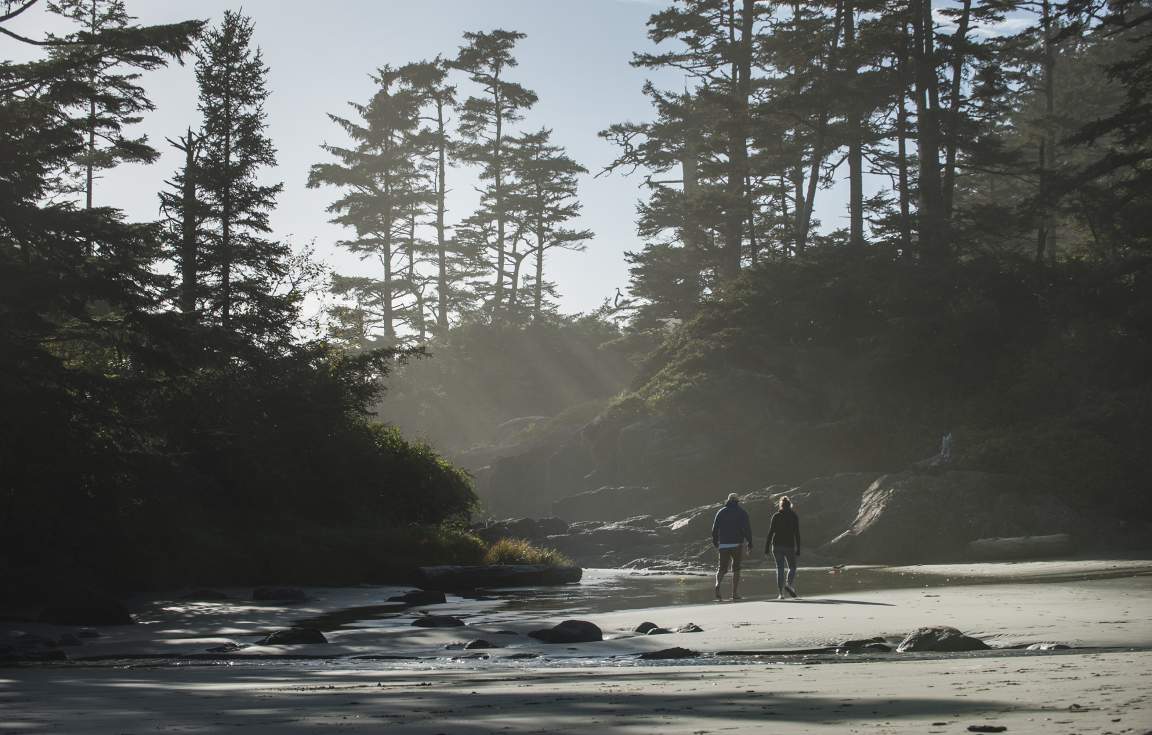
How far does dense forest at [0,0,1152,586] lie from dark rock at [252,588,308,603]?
3124 millimetres

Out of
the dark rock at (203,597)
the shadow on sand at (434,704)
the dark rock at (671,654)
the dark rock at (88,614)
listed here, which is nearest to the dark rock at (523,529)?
the dark rock at (203,597)

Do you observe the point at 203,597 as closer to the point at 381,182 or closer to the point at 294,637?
the point at 294,637

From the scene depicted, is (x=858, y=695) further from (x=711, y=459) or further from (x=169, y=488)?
(x=711, y=459)

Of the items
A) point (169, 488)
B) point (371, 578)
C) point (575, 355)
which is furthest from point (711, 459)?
point (575, 355)

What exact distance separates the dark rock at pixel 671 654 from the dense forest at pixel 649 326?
11.6m

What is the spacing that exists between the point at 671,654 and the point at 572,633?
194 centimetres

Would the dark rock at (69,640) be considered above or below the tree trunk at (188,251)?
below

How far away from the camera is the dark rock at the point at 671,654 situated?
10.1 meters

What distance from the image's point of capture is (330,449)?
89.0 feet

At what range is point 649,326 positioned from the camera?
5625 centimetres

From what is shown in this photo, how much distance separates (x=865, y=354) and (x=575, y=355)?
1195 inches

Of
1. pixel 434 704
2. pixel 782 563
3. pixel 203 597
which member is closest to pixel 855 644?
pixel 434 704

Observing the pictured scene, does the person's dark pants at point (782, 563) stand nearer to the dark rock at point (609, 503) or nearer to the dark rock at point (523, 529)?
the dark rock at point (523, 529)

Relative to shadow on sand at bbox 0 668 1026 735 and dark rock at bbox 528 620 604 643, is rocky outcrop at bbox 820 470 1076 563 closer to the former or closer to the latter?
dark rock at bbox 528 620 604 643
